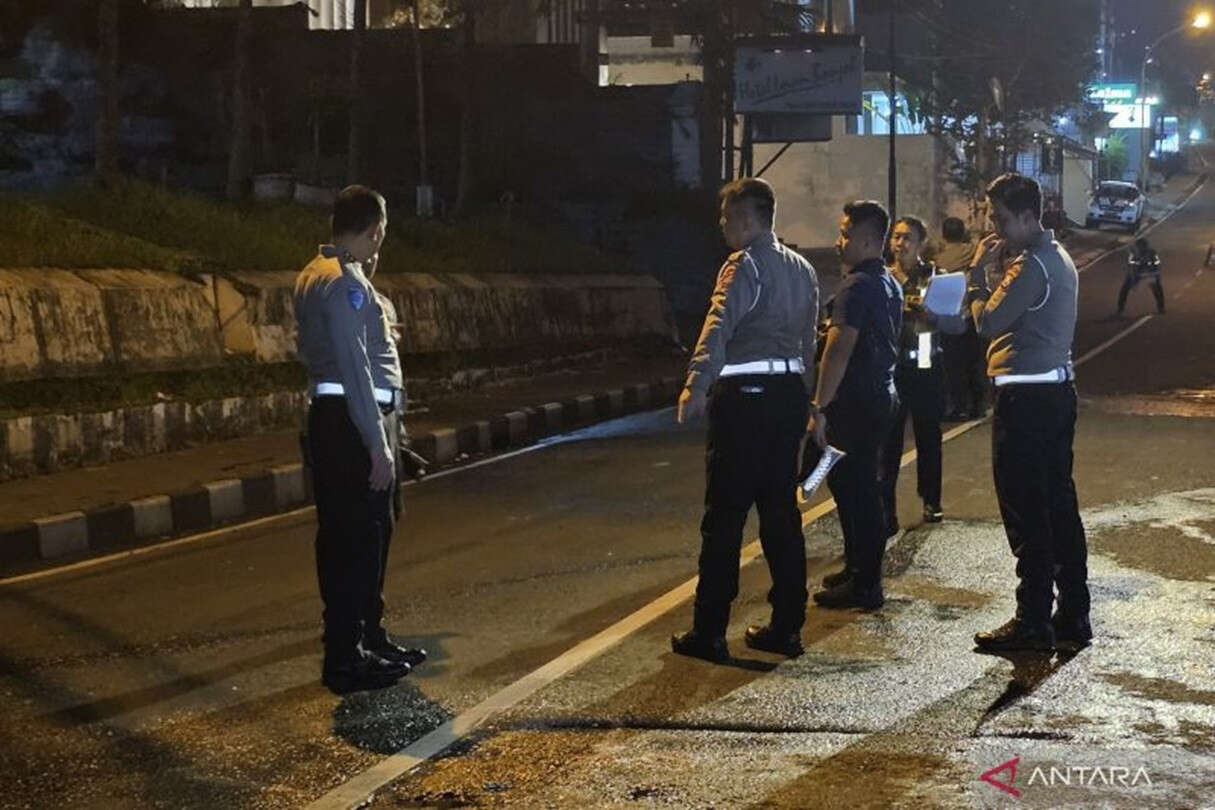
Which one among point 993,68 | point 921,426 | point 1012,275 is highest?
point 993,68

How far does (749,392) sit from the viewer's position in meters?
6.19

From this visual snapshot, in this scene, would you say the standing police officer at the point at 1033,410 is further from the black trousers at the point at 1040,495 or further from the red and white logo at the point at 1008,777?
the red and white logo at the point at 1008,777

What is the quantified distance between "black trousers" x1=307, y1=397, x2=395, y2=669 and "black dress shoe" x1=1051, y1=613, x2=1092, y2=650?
2.70 m

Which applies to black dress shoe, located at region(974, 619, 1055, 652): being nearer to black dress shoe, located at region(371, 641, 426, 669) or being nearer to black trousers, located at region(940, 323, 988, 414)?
black dress shoe, located at region(371, 641, 426, 669)

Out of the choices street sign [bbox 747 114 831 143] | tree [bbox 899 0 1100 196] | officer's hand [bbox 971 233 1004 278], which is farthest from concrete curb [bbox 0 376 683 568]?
tree [bbox 899 0 1100 196]

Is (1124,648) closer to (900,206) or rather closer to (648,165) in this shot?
(648,165)

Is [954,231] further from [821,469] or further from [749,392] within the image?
[749,392]

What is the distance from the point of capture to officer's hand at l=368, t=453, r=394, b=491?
5785mm

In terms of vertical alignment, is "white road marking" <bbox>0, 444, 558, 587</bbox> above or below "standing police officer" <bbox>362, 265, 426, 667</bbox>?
below

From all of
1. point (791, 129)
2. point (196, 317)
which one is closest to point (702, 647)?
point (196, 317)

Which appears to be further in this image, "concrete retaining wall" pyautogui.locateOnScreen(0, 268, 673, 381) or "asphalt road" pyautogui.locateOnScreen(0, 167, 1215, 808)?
"concrete retaining wall" pyautogui.locateOnScreen(0, 268, 673, 381)

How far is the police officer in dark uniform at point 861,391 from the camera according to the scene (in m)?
6.96

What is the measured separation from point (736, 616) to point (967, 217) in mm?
43069

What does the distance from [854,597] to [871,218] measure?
1.66 meters
